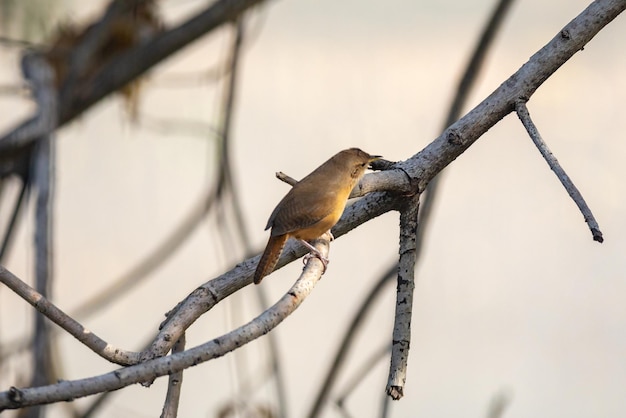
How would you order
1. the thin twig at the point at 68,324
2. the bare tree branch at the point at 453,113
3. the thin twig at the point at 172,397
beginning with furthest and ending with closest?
the bare tree branch at the point at 453,113
the thin twig at the point at 172,397
the thin twig at the point at 68,324

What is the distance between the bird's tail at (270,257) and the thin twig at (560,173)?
0.40m

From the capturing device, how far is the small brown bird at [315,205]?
5.27ft

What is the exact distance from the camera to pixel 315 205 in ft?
5.30

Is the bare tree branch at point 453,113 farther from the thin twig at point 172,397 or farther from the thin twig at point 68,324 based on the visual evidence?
the thin twig at point 68,324

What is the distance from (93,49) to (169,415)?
2764 mm

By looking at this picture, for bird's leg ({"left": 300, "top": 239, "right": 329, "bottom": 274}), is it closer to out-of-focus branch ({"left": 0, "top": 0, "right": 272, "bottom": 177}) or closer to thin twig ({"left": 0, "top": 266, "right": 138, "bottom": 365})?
thin twig ({"left": 0, "top": 266, "right": 138, "bottom": 365})

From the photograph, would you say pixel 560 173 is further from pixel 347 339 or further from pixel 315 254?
pixel 347 339

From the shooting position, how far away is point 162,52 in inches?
139

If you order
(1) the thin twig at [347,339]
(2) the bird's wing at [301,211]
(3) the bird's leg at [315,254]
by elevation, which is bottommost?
(3) the bird's leg at [315,254]

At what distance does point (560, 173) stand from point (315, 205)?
365 millimetres

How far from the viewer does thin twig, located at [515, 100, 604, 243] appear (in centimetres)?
139

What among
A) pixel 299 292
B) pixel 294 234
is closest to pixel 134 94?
pixel 294 234

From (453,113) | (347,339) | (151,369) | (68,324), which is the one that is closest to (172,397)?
(68,324)

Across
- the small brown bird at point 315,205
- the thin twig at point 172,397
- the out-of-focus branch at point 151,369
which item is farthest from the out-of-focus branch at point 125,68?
the out-of-focus branch at point 151,369
